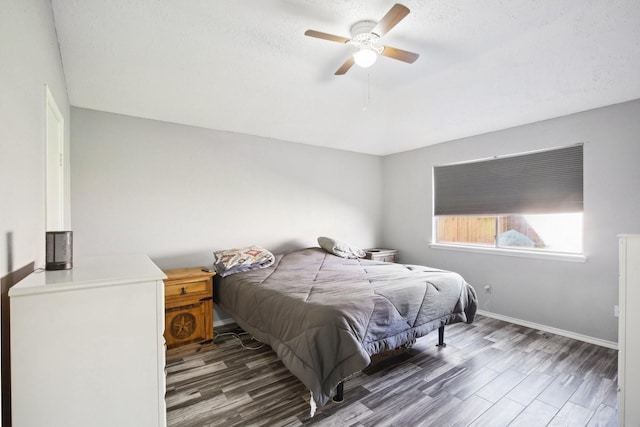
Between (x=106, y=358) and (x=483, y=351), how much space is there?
10.1 feet

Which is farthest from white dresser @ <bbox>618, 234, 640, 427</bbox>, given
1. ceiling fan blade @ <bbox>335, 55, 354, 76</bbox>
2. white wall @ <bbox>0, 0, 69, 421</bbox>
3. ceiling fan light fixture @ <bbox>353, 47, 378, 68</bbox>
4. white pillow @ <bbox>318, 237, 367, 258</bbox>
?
white wall @ <bbox>0, 0, 69, 421</bbox>

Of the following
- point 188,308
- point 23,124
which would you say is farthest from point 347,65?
point 188,308

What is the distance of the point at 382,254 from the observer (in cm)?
473

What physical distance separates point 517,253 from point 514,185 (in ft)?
2.78

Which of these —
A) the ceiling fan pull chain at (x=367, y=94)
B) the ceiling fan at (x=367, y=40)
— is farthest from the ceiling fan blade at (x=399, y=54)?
the ceiling fan pull chain at (x=367, y=94)

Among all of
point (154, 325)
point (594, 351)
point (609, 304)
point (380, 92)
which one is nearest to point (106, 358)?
point (154, 325)

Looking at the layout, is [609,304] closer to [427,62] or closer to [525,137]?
[525,137]

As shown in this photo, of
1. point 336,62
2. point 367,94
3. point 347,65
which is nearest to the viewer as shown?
point 347,65

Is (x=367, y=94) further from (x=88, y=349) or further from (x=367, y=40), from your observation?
(x=88, y=349)

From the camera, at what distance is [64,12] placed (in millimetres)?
1804

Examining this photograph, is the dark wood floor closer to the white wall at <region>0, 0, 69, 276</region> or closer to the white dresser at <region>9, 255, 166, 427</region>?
the white dresser at <region>9, 255, 166, 427</region>

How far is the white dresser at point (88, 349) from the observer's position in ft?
3.33

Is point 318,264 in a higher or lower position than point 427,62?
lower

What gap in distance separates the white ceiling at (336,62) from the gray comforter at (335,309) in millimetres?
1838
